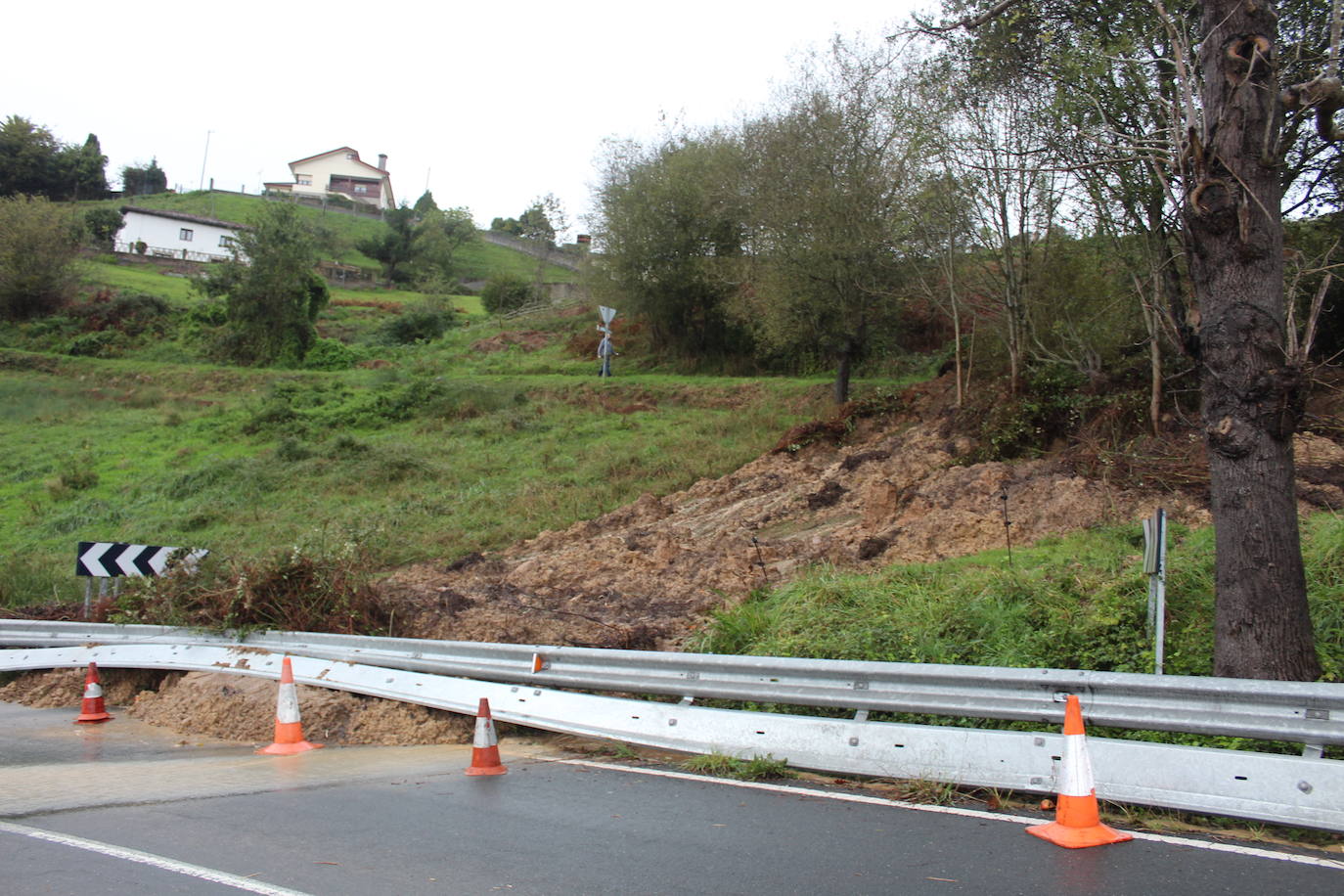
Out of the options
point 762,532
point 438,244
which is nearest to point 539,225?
point 438,244

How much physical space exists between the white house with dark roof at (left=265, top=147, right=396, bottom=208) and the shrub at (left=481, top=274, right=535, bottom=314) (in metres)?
51.8

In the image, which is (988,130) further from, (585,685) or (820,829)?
(820,829)

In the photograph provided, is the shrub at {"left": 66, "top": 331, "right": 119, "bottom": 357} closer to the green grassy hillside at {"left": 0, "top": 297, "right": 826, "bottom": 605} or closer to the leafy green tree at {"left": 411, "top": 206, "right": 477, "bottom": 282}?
the green grassy hillside at {"left": 0, "top": 297, "right": 826, "bottom": 605}

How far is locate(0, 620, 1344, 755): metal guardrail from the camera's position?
572 centimetres

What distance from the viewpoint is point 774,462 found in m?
21.4

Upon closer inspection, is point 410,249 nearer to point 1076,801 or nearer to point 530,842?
point 530,842

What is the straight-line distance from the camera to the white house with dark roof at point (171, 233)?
67.0 metres

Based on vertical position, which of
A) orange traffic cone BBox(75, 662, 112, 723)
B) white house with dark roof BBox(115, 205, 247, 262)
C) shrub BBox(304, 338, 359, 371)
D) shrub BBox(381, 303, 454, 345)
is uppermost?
white house with dark roof BBox(115, 205, 247, 262)

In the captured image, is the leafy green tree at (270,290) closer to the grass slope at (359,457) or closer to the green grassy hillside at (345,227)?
the grass slope at (359,457)

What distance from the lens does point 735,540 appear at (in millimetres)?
16562

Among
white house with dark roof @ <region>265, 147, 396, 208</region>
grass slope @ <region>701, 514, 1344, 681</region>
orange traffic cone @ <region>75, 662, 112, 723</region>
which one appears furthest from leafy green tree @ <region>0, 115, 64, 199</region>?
grass slope @ <region>701, 514, 1344, 681</region>

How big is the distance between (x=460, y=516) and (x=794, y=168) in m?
11.5

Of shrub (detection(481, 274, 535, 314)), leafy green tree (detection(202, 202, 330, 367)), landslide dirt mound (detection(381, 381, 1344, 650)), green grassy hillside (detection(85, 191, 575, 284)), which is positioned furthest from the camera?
green grassy hillside (detection(85, 191, 575, 284))

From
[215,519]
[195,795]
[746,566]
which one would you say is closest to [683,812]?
[195,795]
